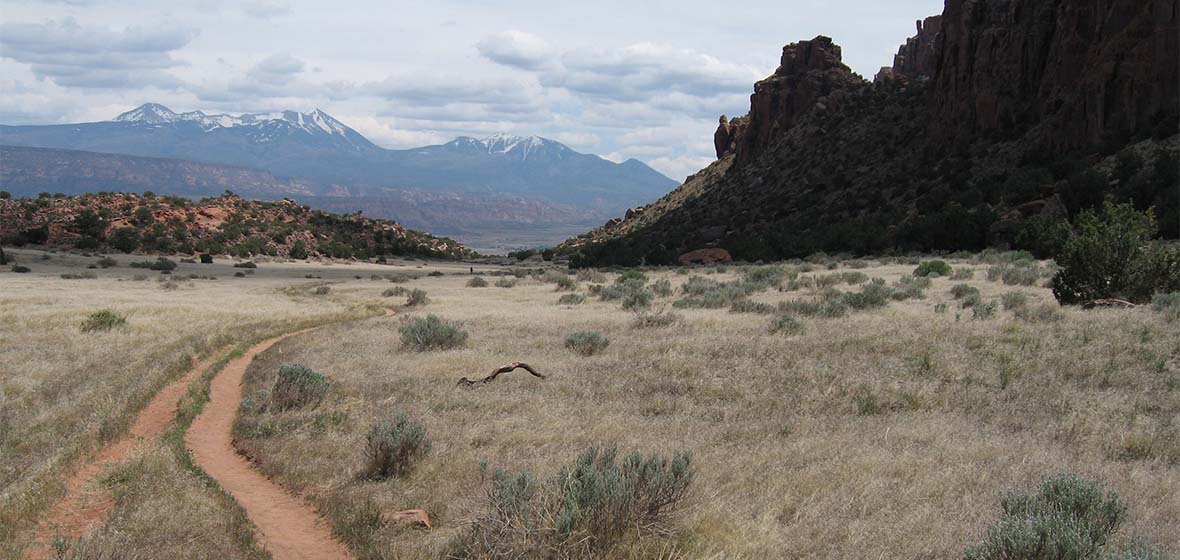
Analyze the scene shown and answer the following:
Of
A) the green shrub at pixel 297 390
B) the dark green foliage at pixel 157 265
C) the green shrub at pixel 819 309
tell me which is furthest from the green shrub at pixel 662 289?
the dark green foliage at pixel 157 265

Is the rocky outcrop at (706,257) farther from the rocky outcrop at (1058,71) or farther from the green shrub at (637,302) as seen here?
the green shrub at (637,302)

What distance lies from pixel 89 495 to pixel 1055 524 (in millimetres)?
9269

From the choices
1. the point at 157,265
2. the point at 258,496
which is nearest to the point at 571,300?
the point at 258,496

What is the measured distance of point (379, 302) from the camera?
32.8 meters

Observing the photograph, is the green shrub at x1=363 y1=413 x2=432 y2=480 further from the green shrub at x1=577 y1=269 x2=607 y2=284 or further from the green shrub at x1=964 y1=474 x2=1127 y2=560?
the green shrub at x1=577 y1=269 x2=607 y2=284

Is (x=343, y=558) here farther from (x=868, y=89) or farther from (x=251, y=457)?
(x=868, y=89)

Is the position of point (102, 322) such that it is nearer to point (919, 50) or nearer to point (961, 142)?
point (961, 142)

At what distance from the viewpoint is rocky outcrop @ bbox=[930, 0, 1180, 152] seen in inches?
1987

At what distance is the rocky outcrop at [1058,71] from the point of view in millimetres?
50469

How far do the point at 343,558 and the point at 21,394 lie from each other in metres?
9.86

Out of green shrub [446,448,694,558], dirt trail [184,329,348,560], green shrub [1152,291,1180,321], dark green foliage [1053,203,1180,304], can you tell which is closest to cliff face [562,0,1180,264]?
dark green foliage [1053,203,1180,304]

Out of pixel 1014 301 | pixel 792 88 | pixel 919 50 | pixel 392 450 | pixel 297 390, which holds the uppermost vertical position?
pixel 919 50

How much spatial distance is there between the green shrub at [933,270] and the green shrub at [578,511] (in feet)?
88.1

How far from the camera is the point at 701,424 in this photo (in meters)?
9.98
